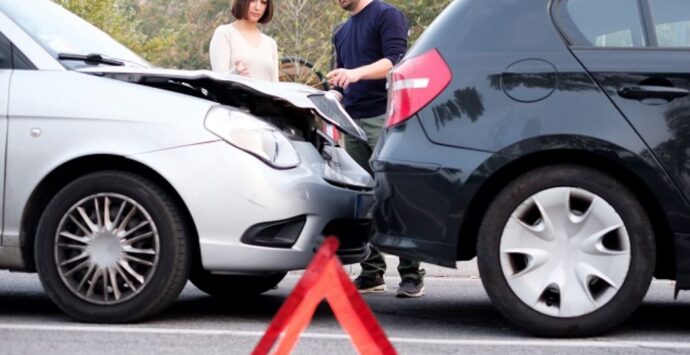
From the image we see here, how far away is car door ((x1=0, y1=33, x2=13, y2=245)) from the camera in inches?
247

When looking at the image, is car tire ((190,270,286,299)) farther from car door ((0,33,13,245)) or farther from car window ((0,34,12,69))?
car window ((0,34,12,69))

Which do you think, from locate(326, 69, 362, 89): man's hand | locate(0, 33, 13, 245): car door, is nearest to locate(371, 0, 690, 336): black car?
locate(326, 69, 362, 89): man's hand

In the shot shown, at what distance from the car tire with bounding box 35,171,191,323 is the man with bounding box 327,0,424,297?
1.73 meters

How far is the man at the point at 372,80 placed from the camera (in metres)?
7.63

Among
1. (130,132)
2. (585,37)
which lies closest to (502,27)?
(585,37)

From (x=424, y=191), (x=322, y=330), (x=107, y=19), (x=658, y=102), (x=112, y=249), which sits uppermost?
(x=658, y=102)

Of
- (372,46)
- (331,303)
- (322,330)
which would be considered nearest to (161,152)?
(322,330)

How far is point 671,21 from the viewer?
588 centimetres

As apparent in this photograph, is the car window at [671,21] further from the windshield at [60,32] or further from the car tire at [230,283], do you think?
the windshield at [60,32]

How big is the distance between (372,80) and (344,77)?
0.41m

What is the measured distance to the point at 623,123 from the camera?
18.8ft

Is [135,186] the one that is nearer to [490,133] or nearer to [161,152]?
[161,152]

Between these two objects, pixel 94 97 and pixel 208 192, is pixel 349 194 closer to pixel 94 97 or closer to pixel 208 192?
pixel 208 192

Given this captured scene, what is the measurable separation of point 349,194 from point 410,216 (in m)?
0.72
